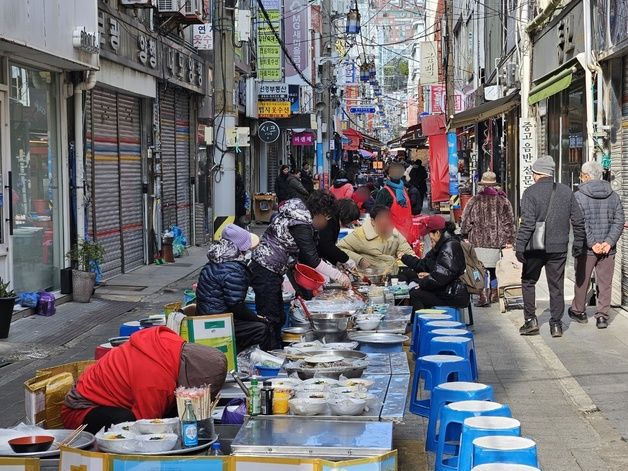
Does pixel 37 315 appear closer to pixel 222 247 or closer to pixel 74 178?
pixel 74 178

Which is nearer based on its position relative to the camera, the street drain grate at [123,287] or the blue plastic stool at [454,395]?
the blue plastic stool at [454,395]

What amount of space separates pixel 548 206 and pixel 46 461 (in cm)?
743

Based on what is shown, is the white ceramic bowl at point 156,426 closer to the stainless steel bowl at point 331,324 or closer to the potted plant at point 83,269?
the stainless steel bowl at point 331,324

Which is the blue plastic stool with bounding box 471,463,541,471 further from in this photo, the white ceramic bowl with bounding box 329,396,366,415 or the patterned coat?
the patterned coat

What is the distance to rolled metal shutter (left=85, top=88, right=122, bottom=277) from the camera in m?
16.6

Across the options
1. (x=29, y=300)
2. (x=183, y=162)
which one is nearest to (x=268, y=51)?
(x=183, y=162)

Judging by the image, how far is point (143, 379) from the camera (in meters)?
5.74

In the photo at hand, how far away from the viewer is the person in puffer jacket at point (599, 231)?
11797 mm

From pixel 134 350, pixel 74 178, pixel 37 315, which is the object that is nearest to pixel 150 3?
pixel 74 178

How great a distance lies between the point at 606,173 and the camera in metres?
13.7

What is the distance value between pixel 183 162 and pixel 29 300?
10307 mm

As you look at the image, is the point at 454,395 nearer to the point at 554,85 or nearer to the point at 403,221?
the point at 403,221

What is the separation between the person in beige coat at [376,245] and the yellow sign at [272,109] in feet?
75.7

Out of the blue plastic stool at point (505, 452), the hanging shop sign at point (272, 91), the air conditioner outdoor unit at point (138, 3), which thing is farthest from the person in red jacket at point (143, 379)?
the hanging shop sign at point (272, 91)
